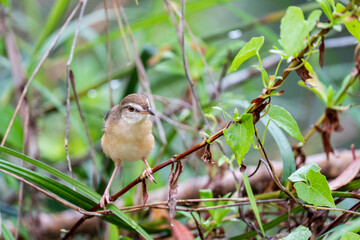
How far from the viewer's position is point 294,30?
140 cm

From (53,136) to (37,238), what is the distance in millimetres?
1989

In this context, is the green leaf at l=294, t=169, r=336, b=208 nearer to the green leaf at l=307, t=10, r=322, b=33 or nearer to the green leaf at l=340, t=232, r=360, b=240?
the green leaf at l=340, t=232, r=360, b=240

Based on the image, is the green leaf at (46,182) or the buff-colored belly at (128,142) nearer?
the green leaf at (46,182)

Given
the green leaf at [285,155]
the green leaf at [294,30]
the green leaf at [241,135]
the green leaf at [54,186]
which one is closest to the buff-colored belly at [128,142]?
the green leaf at [54,186]

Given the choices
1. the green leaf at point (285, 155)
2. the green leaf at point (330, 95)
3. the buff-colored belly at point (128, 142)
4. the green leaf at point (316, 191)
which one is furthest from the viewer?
the buff-colored belly at point (128, 142)

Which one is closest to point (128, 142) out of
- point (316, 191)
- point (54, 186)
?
point (54, 186)

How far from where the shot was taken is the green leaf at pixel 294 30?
1.38 m

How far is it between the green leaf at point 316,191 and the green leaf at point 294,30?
0.41 metres

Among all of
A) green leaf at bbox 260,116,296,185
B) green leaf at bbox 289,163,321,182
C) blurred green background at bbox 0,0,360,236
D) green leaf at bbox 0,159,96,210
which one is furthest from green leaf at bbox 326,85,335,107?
green leaf at bbox 0,159,96,210

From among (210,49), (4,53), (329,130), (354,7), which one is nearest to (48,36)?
(4,53)

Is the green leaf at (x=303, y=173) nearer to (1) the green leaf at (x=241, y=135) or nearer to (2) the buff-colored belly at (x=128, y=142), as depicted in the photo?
(1) the green leaf at (x=241, y=135)

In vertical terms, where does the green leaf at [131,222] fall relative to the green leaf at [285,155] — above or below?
above

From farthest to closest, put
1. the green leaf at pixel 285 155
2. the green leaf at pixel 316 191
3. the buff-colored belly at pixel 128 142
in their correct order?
1. the buff-colored belly at pixel 128 142
2. the green leaf at pixel 285 155
3. the green leaf at pixel 316 191

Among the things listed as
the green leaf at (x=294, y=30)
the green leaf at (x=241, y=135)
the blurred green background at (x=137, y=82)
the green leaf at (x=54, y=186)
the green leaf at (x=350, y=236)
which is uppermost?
the blurred green background at (x=137, y=82)
